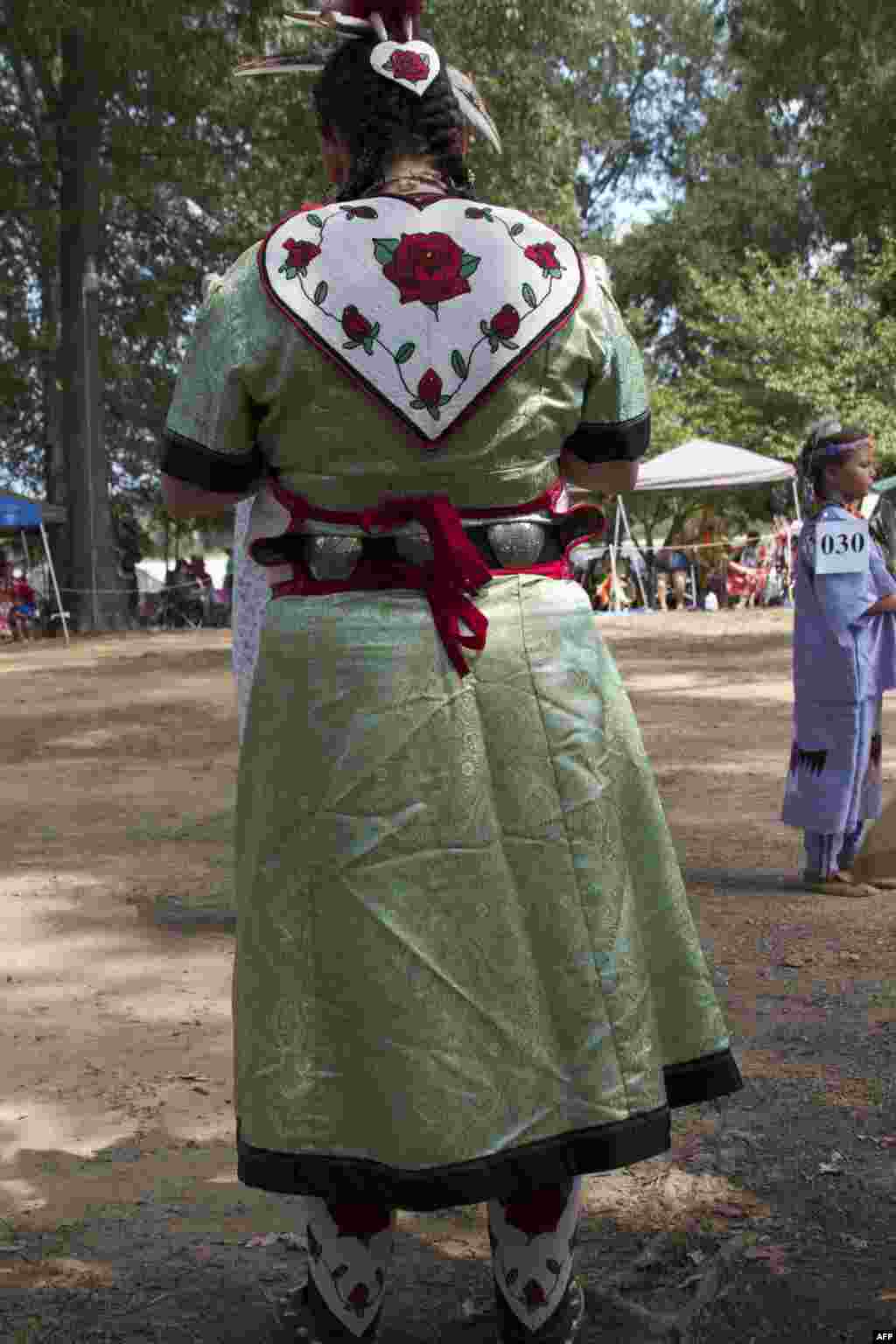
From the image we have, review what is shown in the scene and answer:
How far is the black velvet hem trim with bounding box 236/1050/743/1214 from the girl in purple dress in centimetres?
370

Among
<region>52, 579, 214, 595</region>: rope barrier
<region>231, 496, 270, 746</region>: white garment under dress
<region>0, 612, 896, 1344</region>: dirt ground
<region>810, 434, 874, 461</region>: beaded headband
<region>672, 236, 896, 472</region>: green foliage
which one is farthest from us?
<region>672, 236, 896, 472</region>: green foliage

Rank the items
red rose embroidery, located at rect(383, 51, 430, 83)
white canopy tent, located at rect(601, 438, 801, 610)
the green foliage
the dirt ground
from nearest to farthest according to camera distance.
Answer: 1. red rose embroidery, located at rect(383, 51, 430, 83)
2. the dirt ground
3. white canopy tent, located at rect(601, 438, 801, 610)
4. the green foliage

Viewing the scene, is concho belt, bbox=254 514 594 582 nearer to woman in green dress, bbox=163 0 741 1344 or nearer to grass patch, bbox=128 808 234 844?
woman in green dress, bbox=163 0 741 1344

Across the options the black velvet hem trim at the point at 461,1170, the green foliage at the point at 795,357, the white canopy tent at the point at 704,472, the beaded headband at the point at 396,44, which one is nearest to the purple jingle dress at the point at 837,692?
the beaded headband at the point at 396,44

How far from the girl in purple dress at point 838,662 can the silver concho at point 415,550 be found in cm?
372

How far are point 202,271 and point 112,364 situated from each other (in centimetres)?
203

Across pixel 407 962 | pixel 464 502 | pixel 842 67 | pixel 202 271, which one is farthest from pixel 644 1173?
pixel 202 271

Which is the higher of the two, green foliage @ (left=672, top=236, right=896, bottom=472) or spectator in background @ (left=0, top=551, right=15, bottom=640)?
green foliage @ (left=672, top=236, right=896, bottom=472)

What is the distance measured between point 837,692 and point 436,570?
3866 millimetres

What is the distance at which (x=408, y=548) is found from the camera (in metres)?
2.45

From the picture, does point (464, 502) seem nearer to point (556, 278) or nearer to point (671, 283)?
point (556, 278)

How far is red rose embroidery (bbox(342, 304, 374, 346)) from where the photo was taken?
7.94 feet

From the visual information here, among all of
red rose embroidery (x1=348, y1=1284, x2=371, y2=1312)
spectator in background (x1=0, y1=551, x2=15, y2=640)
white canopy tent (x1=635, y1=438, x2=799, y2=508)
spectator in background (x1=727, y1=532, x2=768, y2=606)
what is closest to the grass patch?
red rose embroidery (x1=348, y1=1284, x2=371, y2=1312)

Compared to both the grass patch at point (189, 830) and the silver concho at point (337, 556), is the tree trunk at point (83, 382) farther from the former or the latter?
the silver concho at point (337, 556)
